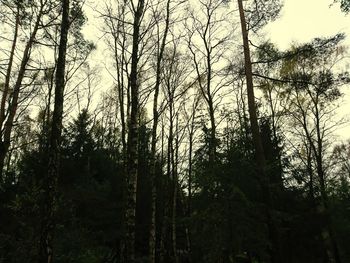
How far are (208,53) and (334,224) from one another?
12.0 meters

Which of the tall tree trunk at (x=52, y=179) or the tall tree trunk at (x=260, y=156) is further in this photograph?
the tall tree trunk at (x=260, y=156)

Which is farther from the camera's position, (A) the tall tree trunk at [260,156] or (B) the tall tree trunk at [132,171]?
(A) the tall tree trunk at [260,156]

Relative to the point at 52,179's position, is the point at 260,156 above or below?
above

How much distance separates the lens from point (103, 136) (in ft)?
96.7

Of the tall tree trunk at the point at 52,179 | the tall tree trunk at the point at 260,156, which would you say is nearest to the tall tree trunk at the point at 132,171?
the tall tree trunk at the point at 52,179

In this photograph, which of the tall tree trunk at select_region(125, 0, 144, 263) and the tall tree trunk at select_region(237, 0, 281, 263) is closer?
the tall tree trunk at select_region(125, 0, 144, 263)

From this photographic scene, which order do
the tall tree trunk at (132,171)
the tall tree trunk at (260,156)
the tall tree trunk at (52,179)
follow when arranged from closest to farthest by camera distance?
the tall tree trunk at (52,179) → the tall tree trunk at (132,171) → the tall tree trunk at (260,156)

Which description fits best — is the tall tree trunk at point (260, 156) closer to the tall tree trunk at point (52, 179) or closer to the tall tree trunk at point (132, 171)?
the tall tree trunk at point (132, 171)

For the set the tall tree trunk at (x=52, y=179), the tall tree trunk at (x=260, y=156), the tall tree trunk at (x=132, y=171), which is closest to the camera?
the tall tree trunk at (x=52, y=179)

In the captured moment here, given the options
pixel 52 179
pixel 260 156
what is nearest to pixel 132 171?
pixel 52 179

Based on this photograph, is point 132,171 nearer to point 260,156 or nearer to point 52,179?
point 52,179

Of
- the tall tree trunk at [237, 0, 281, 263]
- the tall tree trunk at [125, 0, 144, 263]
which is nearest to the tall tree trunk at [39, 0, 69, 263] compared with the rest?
the tall tree trunk at [125, 0, 144, 263]

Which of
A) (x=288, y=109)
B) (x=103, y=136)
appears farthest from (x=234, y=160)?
(x=103, y=136)

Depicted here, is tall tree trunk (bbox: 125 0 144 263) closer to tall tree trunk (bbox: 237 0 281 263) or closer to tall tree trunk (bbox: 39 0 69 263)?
tall tree trunk (bbox: 39 0 69 263)
